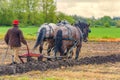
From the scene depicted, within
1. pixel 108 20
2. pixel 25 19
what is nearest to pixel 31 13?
pixel 25 19

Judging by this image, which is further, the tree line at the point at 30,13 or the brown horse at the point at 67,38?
the tree line at the point at 30,13

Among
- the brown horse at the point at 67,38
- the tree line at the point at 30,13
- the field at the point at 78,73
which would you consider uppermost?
the brown horse at the point at 67,38

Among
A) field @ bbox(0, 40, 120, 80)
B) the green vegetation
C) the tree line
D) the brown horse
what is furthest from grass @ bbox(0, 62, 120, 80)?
the tree line

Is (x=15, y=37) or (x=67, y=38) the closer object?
(x=15, y=37)

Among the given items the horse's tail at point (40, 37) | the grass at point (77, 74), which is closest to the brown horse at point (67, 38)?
the horse's tail at point (40, 37)

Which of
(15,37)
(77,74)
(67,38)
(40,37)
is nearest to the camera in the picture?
(77,74)

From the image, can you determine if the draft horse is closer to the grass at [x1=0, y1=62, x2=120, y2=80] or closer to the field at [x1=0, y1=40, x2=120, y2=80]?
the field at [x1=0, y1=40, x2=120, y2=80]

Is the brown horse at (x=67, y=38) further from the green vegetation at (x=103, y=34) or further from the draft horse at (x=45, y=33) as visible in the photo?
the green vegetation at (x=103, y=34)

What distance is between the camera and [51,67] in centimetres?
1557

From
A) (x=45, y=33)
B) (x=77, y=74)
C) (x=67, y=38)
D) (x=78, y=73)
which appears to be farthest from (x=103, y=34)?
(x=77, y=74)

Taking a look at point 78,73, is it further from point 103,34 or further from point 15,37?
point 103,34

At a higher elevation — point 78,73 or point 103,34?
point 78,73

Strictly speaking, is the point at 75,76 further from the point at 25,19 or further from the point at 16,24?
the point at 25,19

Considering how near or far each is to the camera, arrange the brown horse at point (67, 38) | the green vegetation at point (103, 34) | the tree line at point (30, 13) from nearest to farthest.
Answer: the brown horse at point (67, 38), the green vegetation at point (103, 34), the tree line at point (30, 13)
